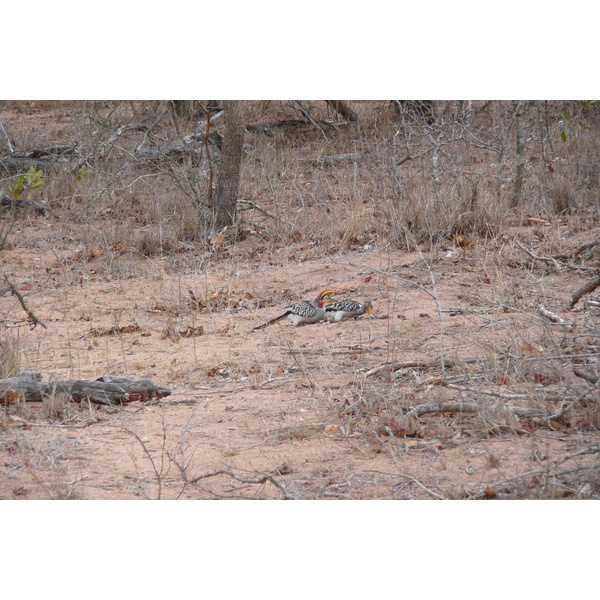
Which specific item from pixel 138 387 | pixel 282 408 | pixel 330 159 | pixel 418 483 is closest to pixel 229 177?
pixel 330 159

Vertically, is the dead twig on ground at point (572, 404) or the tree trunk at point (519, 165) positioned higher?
the tree trunk at point (519, 165)

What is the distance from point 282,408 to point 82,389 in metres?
0.93

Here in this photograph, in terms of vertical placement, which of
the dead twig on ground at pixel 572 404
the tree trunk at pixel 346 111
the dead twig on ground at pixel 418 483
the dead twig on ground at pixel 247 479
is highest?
the tree trunk at pixel 346 111

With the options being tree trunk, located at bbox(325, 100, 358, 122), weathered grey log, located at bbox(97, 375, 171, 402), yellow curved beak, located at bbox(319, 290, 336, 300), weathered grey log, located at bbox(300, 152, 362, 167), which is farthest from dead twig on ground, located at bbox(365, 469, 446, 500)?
tree trunk, located at bbox(325, 100, 358, 122)

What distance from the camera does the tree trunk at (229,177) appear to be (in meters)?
7.05

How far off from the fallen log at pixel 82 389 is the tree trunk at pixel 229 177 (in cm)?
383

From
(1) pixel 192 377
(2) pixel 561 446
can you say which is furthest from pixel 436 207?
(2) pixel 561 446

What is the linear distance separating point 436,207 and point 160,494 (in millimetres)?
4138

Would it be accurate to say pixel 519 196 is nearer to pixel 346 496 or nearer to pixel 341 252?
pixel 341 252

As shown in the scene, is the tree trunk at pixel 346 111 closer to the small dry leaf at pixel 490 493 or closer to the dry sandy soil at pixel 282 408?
the dry sandy soil at pixel 282 408

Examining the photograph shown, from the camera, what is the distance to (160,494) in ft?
8.01

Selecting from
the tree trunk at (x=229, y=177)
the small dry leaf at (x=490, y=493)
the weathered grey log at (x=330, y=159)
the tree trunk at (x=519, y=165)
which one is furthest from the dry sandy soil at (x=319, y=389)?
the weathered grey log at (x=330, y=159)

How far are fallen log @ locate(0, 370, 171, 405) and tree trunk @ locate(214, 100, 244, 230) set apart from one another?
151 inches

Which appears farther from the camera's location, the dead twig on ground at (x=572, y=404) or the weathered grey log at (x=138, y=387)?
the weathered grey log at (x=138, y=387)
